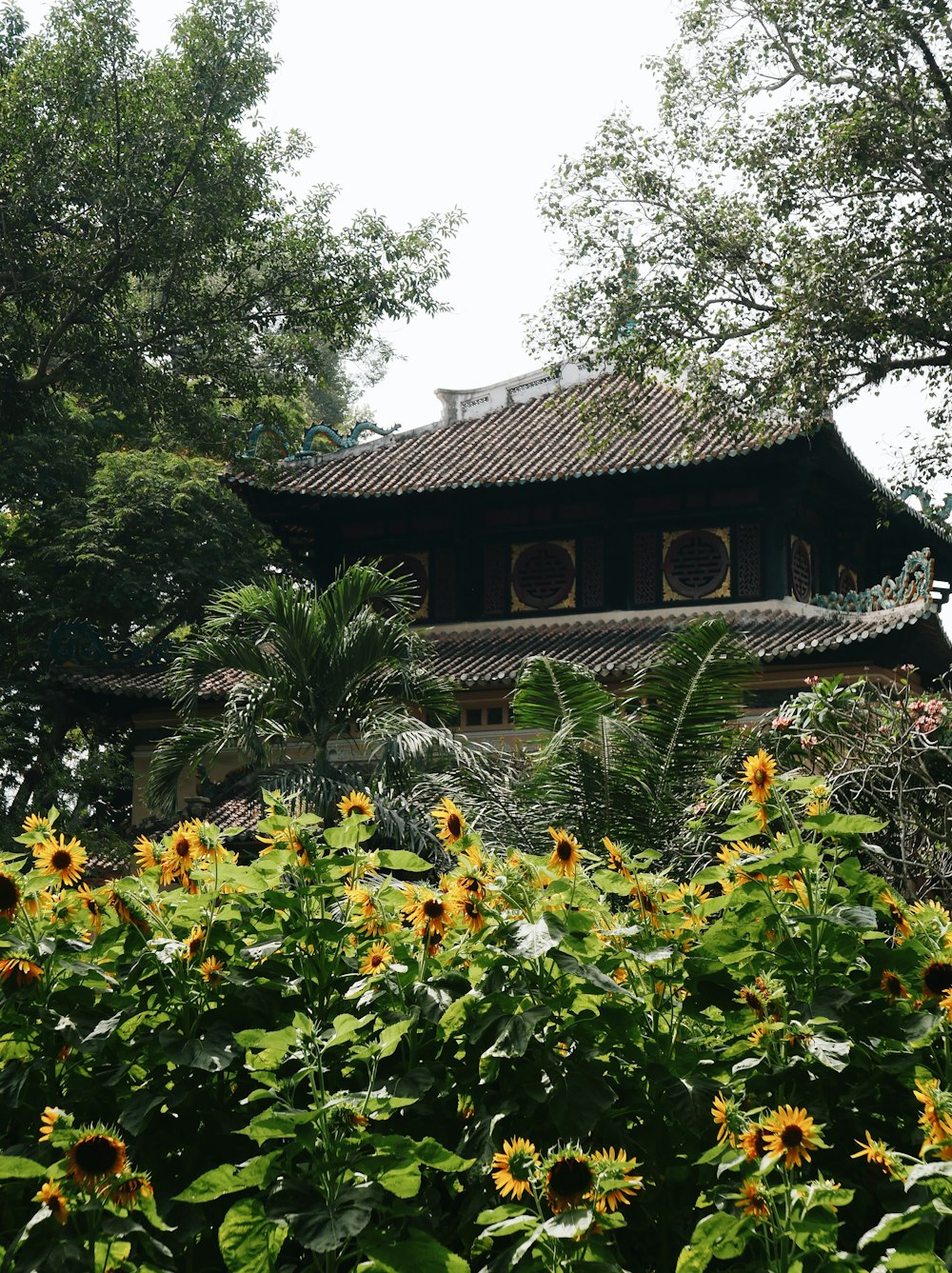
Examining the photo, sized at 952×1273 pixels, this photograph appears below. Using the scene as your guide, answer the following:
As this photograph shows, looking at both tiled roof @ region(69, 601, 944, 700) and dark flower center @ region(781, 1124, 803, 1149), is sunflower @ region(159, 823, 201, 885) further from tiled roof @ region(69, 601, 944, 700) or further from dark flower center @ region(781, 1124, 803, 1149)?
tiled roof @ region(69, 601, 944, 700)

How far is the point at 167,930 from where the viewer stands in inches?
111

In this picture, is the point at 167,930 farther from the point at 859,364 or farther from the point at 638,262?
the point at 638,262

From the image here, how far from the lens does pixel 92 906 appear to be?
2.94m

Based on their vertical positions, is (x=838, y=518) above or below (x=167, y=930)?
above

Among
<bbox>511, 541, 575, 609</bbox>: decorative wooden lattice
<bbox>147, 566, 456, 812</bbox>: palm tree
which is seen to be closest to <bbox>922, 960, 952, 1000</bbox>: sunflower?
<bbox>147, 566, 456, 812</bbox>: palm tree

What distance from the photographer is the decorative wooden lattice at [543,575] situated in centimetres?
1972

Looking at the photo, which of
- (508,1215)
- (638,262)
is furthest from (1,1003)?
(638,262)

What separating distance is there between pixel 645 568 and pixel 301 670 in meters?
7.31

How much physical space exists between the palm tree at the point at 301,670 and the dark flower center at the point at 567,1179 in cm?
1027

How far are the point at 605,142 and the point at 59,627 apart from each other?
30.3 feet

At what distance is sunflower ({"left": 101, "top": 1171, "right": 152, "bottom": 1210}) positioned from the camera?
239 cm

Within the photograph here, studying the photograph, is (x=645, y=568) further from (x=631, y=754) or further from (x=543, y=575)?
(x=631, y=754)

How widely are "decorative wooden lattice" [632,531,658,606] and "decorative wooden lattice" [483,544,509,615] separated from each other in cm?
173

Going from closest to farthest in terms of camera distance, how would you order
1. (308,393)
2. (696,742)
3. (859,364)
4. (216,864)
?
(216,864) → (696,742) → (859,364) → (308,393)
